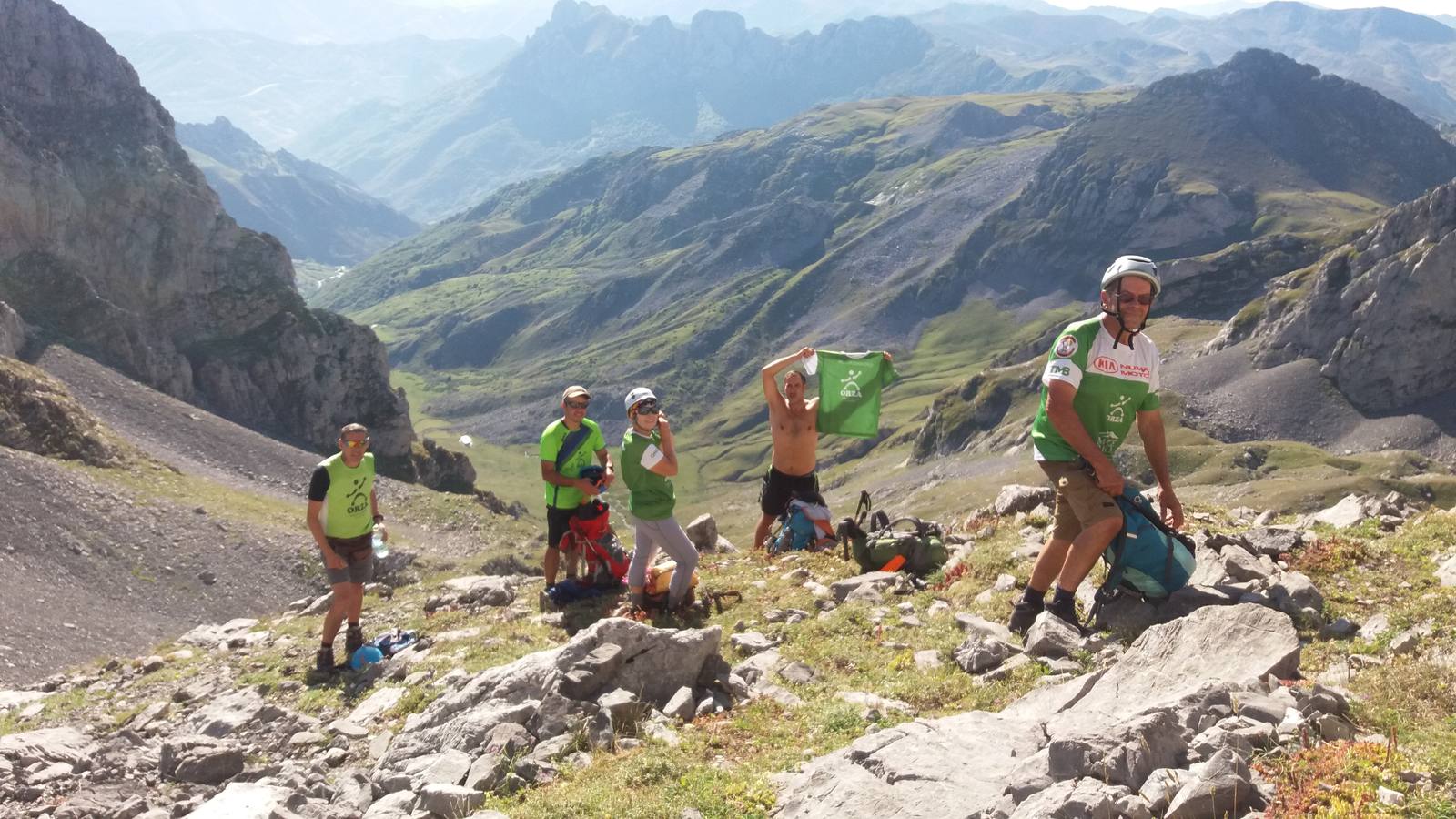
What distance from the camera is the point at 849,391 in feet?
69.1

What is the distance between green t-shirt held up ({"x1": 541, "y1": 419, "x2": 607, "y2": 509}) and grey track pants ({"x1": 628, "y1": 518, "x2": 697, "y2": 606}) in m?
2.39

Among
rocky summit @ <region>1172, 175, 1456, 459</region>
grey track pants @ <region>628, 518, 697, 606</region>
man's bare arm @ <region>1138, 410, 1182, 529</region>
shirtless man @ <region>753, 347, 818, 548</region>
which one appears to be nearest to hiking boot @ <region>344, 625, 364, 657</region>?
grey track pants @ <region>628, 518, 697, 606</region>

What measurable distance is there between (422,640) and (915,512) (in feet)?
298

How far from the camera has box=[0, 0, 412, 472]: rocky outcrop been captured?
86000mm

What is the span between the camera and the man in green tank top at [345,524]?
50.5 ft

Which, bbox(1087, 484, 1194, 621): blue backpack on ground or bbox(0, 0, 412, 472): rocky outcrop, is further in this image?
bbox(0, 0, 412, 472): rocky outcrop

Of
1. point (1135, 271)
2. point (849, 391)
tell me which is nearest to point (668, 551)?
point (849, 391)

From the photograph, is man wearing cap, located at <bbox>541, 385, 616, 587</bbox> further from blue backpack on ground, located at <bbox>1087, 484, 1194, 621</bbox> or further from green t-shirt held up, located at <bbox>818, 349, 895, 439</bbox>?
blue backpack on ground, located at <bbox>1087, 484, 1194, 621</bbox>

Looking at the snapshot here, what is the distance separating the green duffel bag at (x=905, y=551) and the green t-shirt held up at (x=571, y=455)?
522 centimetres

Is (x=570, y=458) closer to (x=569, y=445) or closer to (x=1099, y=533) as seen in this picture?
(x=569, y=445)

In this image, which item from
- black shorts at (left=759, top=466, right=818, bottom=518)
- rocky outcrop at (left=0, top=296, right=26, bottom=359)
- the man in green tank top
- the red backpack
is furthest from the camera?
rocky outcrop at (left=0, top=296, right=26, bottom=359)

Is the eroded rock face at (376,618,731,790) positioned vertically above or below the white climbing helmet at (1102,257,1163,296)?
below

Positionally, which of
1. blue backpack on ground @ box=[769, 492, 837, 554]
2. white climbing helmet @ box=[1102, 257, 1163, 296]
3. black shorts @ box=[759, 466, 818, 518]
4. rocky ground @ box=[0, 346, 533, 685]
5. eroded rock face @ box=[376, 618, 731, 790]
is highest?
white climbing helmet @ box=[1102, 257, 1163, 296]

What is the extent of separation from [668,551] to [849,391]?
7656mm
